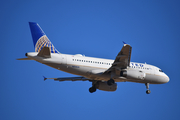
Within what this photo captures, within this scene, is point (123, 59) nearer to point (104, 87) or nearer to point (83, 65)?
point (83, 65)

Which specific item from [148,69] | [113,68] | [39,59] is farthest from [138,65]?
[39,59]

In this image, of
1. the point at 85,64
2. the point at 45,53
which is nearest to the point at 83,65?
the point at 85,64

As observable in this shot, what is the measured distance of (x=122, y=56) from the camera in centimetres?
2686

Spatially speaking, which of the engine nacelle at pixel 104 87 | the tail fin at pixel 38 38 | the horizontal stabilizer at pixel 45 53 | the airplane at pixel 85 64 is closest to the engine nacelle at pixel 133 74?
the airplane at pixel 85 64

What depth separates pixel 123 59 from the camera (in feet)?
90.8

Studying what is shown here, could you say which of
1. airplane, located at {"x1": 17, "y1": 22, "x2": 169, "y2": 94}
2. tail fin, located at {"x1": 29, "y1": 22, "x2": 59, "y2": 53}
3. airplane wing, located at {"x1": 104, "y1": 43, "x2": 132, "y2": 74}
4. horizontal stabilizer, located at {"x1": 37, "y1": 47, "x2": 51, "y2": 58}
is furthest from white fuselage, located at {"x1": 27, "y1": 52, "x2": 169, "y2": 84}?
tail fin, located at {"x1": 29, "y1": 22, "x2": 59, "y2": 53}

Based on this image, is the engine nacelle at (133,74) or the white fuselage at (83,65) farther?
the engine nacelle at (133,74)

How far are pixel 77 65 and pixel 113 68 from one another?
427 centimetres

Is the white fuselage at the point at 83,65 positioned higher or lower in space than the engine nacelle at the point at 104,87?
higher

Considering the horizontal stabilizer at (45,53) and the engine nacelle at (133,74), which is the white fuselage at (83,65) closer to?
the engine nacelle at (133,74)

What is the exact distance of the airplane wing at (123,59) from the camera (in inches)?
1027

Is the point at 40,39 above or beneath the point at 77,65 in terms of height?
above

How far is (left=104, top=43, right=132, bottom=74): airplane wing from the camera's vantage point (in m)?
26.1

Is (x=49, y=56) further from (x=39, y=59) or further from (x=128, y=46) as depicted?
(x=128, y=46)
